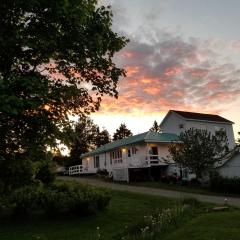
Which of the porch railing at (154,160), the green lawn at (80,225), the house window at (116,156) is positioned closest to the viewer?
the green lawn at (80,225)

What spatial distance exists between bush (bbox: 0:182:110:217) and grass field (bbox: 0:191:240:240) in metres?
0.55

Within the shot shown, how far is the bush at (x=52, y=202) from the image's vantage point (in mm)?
23078

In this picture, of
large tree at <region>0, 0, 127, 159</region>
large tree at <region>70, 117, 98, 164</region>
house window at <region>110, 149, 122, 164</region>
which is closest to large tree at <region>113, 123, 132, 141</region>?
large tree at <region>70, 117, 98, 164</region>

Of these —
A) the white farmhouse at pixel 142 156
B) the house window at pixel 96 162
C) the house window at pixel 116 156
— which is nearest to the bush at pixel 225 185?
the white farmhouse at pixel 142 156

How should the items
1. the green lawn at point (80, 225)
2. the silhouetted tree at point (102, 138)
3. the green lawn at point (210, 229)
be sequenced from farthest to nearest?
1. the silhouetted tree at point (102, 138)
2. the green lawn at point (80, 225)
3. the green lawn at point (210, 229)

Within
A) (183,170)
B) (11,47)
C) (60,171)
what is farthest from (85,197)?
(60,171)

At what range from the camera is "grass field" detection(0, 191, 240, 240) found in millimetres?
15211

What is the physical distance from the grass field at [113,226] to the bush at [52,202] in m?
0.55

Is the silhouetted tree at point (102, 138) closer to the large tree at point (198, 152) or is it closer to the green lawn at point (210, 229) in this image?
the large tree at point (198, 152)

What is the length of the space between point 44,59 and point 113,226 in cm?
828

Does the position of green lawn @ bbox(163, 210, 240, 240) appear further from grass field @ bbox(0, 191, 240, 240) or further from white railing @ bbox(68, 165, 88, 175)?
white railing @ bbox(68, 165, 88, 175)

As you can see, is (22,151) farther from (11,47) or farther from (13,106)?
(11,47)

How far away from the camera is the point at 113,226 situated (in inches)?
794

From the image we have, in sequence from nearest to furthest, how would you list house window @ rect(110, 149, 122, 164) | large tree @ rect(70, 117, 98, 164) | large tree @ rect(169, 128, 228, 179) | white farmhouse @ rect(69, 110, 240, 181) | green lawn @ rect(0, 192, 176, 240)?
green lawn @ rect(0, 192, 176, 240) → large tree @ rect(169, 128, 228, 179) → white farmhouse @ rect(69, 110, 240, 181) → house window @ rect(110, 149, 122, 164) → large tree @ rect(70, 117, 98, 164)
